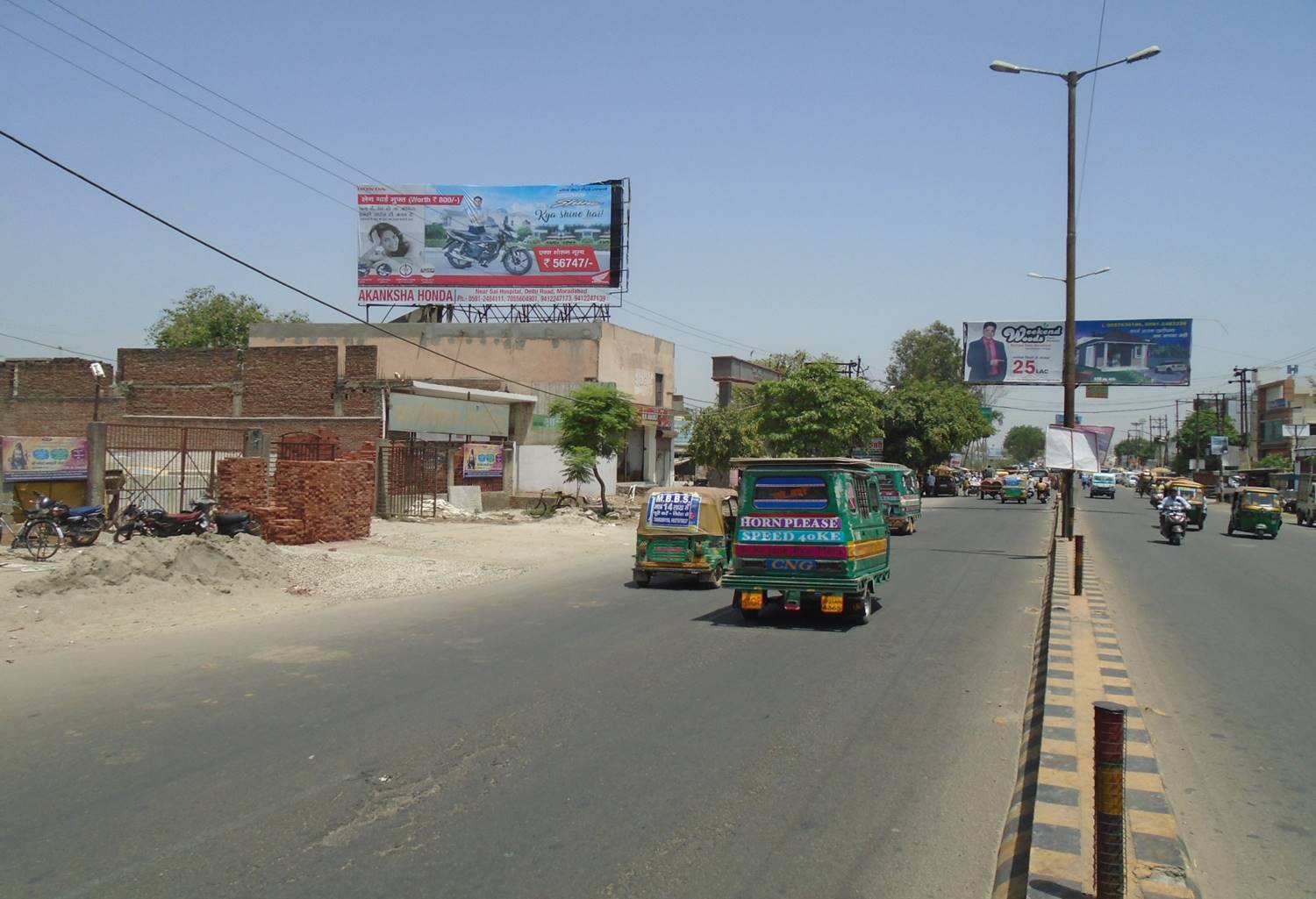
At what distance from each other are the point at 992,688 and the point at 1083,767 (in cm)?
274

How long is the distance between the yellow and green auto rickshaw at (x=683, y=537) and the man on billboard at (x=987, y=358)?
34.0 meters

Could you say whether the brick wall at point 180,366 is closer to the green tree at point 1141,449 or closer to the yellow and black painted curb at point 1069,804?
the yellow and black painted curb at point 1069,804

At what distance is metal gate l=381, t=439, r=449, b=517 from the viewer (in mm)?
29703

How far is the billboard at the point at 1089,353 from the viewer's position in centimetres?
4391

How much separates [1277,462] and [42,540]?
77404mm

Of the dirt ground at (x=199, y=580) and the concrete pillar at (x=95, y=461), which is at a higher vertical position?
the concrete pillar at (x=95, y=461)

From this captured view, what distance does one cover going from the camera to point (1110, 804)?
4074 millimetres

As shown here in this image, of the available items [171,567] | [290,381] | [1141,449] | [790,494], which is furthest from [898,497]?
[1141,449]

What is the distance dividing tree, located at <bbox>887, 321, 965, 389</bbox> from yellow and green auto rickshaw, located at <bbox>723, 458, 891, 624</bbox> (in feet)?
246

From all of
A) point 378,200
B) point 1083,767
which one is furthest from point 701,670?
point 378,200

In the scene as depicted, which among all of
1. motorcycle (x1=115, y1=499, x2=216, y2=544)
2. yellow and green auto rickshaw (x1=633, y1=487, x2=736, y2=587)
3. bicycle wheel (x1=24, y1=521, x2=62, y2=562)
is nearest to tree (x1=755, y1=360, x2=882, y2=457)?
yellow and green auto rickshaw (x1=633, y1=487, x2=736, y2=587)

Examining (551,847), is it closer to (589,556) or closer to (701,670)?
(701,670)

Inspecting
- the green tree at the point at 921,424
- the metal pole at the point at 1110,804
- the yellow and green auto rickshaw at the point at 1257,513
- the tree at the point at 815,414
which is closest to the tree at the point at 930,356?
the green tree at the point at 921,424

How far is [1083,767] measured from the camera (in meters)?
6.29
